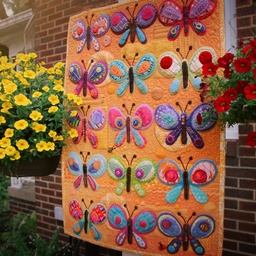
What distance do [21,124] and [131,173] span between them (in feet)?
1.78

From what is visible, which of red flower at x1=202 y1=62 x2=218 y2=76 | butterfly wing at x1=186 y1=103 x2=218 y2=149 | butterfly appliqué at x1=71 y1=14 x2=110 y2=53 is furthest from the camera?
butterfly appliqué at x1=71 y1=14 x2=110 y2=53

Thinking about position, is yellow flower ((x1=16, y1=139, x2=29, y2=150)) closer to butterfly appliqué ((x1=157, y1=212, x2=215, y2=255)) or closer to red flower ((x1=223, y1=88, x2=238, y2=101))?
butterfly appliqué ((x1=157, y1=212, x2=215, y2=255))

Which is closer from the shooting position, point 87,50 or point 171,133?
point 171,133

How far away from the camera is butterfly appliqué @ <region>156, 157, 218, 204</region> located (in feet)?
4.07

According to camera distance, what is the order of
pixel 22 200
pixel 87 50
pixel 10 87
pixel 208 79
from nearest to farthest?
pixel 208 79
pixel 10 87
pixel 87 50
pixel 22 200

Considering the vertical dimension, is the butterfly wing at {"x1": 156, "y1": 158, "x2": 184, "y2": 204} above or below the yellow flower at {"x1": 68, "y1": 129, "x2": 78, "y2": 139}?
below

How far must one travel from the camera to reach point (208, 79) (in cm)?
121

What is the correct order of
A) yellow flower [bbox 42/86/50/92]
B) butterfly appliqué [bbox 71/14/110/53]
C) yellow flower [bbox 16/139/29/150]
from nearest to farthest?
yellow flower [bbox 16/139/29/150] < yellow flower [bbox 42/86/50/92] < butterfly appliqué [bbox 71/14/110/53]

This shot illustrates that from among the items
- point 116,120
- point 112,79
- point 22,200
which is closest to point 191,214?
point 116,120

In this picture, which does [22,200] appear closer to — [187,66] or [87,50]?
[87,50]

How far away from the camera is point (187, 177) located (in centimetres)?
127

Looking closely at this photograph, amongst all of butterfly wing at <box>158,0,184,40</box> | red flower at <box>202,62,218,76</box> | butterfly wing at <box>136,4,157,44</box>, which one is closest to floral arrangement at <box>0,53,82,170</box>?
butterfly wing at <box>136,4,157,44</box>

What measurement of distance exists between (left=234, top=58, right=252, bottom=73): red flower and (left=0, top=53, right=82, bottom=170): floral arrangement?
77 centimetres

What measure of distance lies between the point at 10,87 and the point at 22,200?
3401 millimetres
